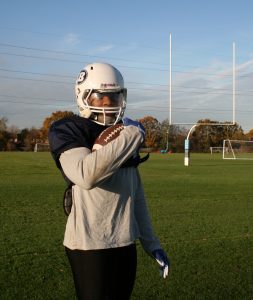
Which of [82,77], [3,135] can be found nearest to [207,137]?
[3,135]

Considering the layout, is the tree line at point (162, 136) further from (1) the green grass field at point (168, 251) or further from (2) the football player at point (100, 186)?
(2) the football player at point (100, 186)

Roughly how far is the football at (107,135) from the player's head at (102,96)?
0.16 m

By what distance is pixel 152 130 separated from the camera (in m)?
87.7

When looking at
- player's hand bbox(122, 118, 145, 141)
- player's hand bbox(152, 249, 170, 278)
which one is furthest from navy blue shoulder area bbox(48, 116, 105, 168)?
player's hand bbox(152, 249, 170, 278)

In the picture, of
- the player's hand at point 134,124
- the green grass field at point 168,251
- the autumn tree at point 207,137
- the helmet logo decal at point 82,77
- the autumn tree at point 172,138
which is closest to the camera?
the player's hand at point 134,124

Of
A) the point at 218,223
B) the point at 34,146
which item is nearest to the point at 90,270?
the point at 218,223

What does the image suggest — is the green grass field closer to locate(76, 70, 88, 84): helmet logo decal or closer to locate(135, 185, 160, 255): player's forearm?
locate(135, 185, 160, 255): player's forearm

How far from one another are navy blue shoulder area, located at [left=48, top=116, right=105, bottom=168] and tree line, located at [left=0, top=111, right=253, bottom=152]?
7756 cm

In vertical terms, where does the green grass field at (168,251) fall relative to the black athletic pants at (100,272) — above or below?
below

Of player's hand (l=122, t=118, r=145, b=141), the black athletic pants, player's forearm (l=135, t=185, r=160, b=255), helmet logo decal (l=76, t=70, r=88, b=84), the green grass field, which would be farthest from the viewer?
the green grass field

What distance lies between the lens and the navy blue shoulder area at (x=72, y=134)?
2325mm

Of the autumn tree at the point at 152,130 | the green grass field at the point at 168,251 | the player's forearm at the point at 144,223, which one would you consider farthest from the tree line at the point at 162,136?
the player's forearm at the point at 144,223

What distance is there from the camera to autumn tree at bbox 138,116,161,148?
83688mm

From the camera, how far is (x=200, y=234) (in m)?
7.92
